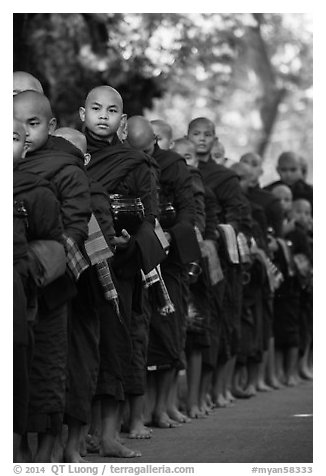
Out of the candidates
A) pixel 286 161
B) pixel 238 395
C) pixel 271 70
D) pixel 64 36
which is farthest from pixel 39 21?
pixel 271 70

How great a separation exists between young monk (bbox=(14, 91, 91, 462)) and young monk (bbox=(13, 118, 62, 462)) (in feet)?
0.49

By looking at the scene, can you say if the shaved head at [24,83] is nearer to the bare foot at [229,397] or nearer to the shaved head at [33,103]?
the shaved head at [33,103]

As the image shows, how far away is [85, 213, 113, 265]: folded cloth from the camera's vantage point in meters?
9.50

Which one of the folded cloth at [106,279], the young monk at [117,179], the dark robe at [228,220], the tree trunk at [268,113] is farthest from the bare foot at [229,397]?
the tree trunk at [268,113]

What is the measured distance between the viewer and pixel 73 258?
9.10 meters

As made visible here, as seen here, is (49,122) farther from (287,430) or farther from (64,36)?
(64,36)

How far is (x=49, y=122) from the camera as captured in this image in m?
9.34

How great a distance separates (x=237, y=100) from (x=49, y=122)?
1330 inches

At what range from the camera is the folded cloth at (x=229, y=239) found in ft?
45.5

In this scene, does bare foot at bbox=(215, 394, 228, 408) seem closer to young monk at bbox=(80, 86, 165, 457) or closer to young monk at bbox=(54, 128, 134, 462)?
young monk at bbox=(80, 86, 165, 457)

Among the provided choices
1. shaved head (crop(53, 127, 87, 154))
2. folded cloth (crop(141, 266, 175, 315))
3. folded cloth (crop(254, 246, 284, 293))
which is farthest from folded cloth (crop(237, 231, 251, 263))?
shaved head (crop(53, 127, 87, 154))

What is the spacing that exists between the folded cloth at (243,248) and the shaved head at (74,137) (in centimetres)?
440

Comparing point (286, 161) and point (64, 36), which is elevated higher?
point (64, 36)
